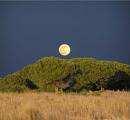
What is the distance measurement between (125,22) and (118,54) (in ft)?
3.48

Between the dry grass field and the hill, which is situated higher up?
the hill

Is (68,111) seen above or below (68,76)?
below

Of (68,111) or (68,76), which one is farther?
(68,76)

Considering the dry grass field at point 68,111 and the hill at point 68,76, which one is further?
the hill at point 68,76

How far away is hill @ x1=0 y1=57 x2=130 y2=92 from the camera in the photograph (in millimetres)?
12852

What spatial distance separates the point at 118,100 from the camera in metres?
9.22

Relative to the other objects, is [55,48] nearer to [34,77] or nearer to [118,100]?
[34,77]

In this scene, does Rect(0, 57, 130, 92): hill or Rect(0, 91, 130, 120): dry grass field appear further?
Rect(0, 57, 130, 92): hill

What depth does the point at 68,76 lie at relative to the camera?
12.9 metres

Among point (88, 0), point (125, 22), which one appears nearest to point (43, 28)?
point (88, 0)

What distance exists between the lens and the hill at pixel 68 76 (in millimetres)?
12852

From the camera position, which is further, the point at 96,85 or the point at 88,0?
the point at 88,0

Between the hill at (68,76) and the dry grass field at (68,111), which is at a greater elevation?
the hill at (68,76)

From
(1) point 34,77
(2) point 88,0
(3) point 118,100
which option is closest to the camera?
(3) point 118,100
